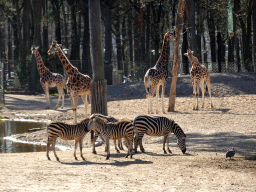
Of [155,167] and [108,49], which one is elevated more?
[108,49]

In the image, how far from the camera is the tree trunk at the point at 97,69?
14.3 meters

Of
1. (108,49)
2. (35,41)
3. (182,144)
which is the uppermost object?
(35,41)

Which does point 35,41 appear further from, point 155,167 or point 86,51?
point 155,167

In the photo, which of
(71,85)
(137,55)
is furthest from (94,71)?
(137,55)

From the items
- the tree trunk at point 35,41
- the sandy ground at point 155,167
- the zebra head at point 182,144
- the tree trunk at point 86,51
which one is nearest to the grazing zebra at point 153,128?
the zebra head at point 182,144

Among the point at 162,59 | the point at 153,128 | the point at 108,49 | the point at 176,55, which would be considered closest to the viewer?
the point at 153,128

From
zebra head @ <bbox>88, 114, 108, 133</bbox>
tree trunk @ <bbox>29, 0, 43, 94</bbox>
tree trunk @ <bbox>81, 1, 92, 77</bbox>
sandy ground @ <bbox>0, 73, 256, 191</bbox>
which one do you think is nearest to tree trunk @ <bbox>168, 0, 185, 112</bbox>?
sandy ground @ <bbox>0, 73, 256, 191</bbox>

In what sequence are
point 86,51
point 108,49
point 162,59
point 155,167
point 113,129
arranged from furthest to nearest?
point 86,51 < point 108,49 < point 162,59 < point 113,129 < point 155,167

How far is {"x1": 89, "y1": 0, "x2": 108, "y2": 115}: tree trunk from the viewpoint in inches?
562

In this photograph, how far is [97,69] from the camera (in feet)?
47.0

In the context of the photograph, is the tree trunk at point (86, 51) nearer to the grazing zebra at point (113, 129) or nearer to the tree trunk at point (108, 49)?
the tree trunk at point (108, 49)

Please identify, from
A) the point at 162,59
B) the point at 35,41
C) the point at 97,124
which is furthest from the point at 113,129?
the point at 35,41

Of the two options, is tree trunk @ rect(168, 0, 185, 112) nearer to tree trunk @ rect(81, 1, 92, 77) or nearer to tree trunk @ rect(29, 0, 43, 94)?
tree trunk @ rect(29, 0, 43, 94)

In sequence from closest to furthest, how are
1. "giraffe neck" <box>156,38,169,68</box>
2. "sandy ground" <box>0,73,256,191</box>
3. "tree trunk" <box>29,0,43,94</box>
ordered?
"sandy ground" <box>0,73,256,191</box>
"giraffe neck" <box>156,38,169,68</box>
"tree trunk" <box>29,0,43,94</box>
